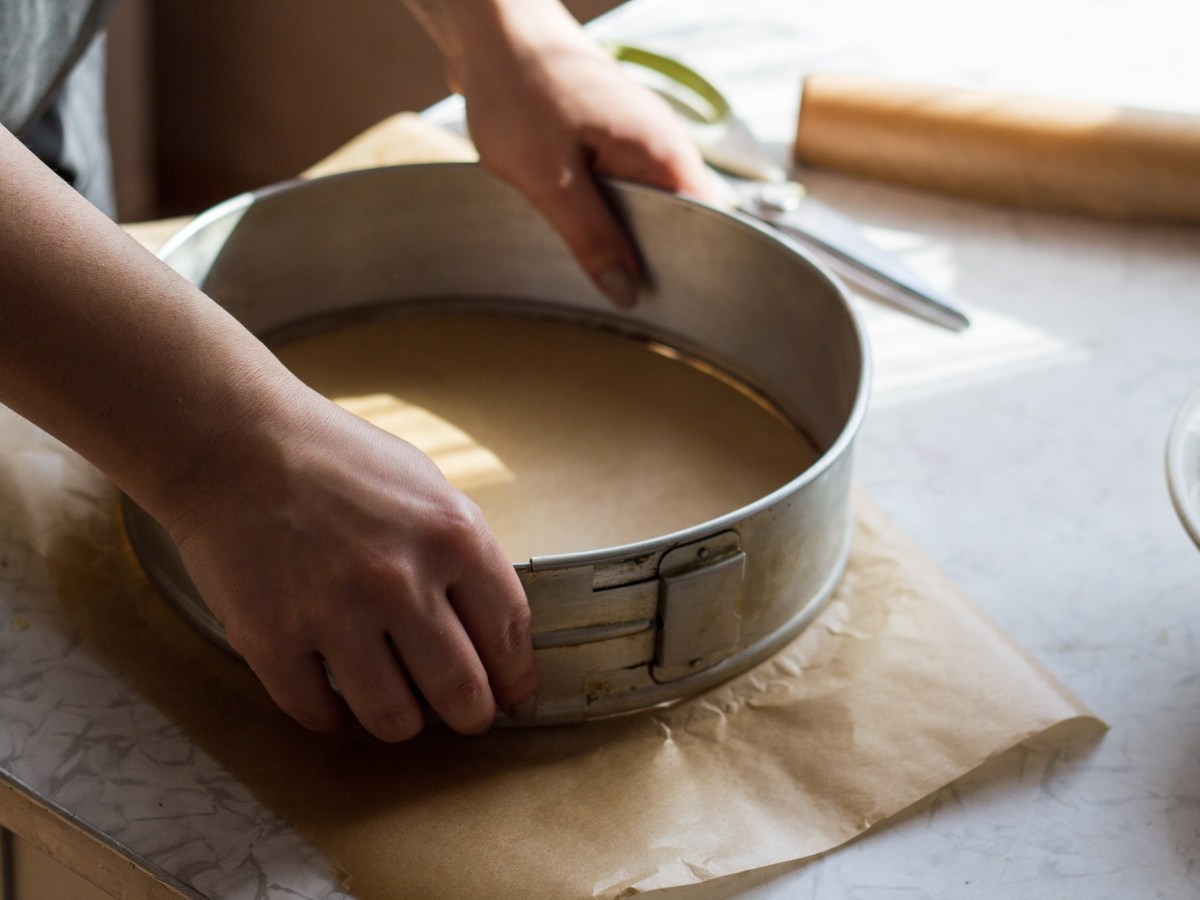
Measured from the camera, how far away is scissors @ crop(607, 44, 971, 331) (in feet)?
2.41

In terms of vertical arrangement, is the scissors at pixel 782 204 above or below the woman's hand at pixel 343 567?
below

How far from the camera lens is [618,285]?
70 cm

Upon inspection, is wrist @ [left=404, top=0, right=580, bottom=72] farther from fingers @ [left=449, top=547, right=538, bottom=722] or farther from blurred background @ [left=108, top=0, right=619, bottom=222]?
blurred background @ [left=108, top=0, right=619, bottom=222]

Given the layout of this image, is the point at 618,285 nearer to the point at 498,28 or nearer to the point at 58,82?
the point at 498,28

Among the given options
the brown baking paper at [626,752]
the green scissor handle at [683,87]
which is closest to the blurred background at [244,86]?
the green scissor handle at [683,87]

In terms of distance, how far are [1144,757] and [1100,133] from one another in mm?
476

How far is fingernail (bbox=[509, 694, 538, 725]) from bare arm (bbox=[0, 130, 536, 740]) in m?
0.05

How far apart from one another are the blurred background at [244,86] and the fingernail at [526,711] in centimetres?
139

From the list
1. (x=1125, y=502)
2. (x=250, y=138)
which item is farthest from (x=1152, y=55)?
(x=250, y=138)

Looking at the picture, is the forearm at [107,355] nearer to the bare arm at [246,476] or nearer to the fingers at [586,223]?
the bare arm at [246,476]

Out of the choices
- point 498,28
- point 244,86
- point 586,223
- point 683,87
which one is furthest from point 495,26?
point 244,86

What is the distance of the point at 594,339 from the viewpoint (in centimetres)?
72

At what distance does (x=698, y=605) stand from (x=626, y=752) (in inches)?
2.7

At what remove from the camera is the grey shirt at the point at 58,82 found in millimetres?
598
